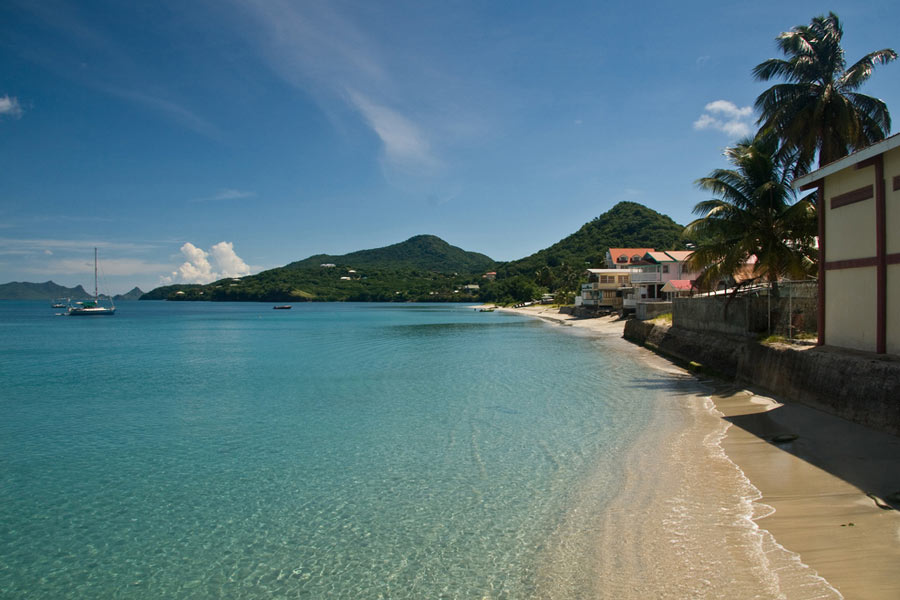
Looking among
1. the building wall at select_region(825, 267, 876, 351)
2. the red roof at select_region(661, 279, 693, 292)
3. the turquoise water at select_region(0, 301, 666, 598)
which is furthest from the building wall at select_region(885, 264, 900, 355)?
the red roof at select_region(661, 279, 693, 292)

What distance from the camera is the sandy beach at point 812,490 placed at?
5.37 metres

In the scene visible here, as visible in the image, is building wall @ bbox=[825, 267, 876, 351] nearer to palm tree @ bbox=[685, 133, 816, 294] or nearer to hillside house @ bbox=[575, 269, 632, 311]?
palm tree @ bbox=[685, 133, 816, 294]

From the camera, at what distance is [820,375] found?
11.8 metres

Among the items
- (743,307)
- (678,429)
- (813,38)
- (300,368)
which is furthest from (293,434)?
(813,38)

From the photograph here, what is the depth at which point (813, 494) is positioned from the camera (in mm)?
7449

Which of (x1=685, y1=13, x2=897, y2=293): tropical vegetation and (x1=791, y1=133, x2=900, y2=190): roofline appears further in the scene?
(x1=685, y1=13, x2=897, y2=293): tropical vegetation

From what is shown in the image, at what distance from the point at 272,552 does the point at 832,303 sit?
553 inches

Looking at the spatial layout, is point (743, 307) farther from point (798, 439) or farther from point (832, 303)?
point (798, 439)

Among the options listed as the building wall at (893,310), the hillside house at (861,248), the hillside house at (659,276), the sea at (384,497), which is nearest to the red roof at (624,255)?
the hillside house at (659,276)

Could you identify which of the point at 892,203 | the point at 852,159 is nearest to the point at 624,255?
the point at 852,159

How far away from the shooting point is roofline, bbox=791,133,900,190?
10250 millimetres

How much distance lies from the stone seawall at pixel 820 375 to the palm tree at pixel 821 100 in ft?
27.6

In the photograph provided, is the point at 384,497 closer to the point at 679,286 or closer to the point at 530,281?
the point at 679,286

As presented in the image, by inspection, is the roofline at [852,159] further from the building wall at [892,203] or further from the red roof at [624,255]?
the red roof at [624,255]
